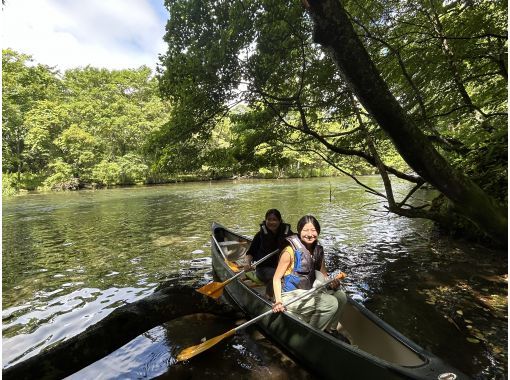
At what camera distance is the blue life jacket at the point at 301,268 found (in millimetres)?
4707

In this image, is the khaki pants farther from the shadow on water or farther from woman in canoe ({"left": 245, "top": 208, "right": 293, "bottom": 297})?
woman in canoe ({"left": 245, "top": 208, "right": 293, "bottom": 297})

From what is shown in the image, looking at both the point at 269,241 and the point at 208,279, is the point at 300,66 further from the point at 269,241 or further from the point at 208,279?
the point at 208,279

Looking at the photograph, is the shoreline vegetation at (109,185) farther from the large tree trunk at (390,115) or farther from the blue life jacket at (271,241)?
the large tree trunk at (390,115)

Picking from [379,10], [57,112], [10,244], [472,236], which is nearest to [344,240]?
[472,236]

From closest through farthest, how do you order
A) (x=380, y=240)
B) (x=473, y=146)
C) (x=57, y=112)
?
(x=473, y=146), (x=380, y=240), (x=57, y=112)

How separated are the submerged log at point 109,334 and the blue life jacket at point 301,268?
1500 mm

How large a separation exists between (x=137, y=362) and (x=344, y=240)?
28.1ft

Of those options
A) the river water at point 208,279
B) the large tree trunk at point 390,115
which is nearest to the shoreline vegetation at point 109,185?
the river water at point 208,279

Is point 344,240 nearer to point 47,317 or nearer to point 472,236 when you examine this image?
point 472,236

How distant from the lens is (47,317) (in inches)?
271

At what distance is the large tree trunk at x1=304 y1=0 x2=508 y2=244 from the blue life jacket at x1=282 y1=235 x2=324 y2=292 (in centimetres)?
205

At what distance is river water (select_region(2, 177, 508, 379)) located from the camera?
16.7 ft

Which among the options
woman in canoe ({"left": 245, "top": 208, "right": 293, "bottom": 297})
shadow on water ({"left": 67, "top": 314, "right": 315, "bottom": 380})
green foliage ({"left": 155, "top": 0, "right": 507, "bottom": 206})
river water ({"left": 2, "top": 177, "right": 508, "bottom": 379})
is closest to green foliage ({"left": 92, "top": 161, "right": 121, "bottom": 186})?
river water ({"left": 2, "top": 177, "right": 508, "bottom": 379})

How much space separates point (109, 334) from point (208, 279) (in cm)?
443
